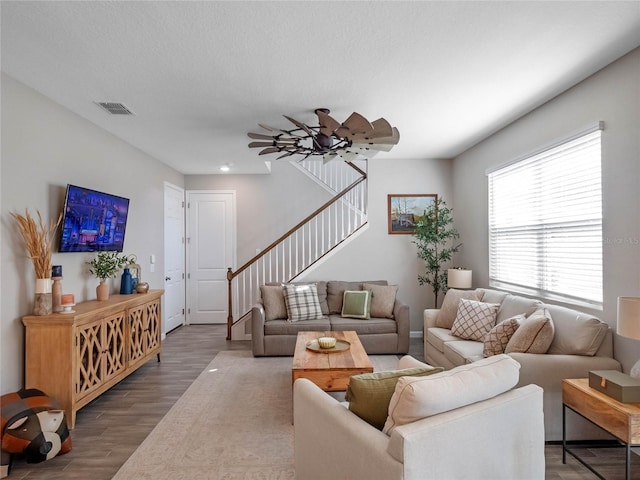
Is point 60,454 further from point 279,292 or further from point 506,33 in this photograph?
point 506,33

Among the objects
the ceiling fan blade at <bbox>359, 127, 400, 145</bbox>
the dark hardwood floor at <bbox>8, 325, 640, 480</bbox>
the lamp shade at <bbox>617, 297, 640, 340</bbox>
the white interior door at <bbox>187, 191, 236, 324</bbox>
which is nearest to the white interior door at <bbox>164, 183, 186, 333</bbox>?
the white interior door at <bbox>187, 191, 236, 324</bbox>

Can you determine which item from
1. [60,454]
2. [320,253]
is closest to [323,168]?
[320,253]

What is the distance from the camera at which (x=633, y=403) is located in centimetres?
201

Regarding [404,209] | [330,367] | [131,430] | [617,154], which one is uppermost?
[617,154]

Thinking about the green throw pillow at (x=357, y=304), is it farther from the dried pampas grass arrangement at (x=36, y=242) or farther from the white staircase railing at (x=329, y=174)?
the dried pampas grass arrangement at (x=36, y=242)

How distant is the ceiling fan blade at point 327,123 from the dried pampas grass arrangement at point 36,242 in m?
2.36

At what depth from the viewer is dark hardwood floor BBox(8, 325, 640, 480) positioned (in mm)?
2314

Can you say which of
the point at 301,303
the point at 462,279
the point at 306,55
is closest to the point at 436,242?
the point at 462,279

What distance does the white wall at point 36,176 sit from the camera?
2686 millimetres

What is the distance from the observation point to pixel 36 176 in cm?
298

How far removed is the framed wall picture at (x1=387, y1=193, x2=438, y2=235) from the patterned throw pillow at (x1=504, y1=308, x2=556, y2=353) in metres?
2.97

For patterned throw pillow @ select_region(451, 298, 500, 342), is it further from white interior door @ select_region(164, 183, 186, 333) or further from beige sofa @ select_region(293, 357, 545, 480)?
white interior door @ select_region(164, 183, 186, 333)

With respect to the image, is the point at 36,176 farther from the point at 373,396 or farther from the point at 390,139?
the point at 373,396

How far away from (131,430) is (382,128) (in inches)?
122
